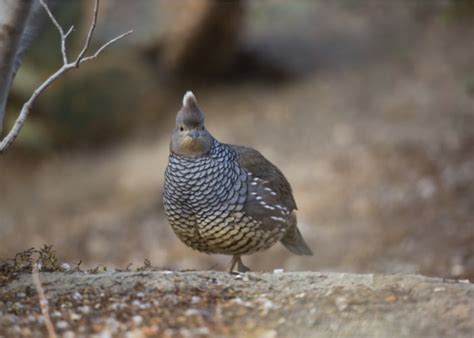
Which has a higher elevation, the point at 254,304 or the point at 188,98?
the point at 188,98

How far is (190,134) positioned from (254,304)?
202cm

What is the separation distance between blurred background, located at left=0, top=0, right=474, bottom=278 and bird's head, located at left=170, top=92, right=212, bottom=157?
433 centimetres

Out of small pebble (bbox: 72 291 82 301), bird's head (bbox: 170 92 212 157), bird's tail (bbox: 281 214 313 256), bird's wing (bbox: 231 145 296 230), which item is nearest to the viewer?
small pebble (bbox: 72 291 82 301)

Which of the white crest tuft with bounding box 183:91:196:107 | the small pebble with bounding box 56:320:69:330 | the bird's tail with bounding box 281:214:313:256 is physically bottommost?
the small pebble with bounding box 56:320:69:330

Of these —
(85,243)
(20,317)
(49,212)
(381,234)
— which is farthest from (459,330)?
(49,212)

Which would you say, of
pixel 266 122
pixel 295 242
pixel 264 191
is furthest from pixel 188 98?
pixel 266 122

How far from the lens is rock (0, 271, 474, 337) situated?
14.8 ft

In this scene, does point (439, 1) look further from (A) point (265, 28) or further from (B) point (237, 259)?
(B) point (237, 259)

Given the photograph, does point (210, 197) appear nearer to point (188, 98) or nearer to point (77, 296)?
point (188, 98)

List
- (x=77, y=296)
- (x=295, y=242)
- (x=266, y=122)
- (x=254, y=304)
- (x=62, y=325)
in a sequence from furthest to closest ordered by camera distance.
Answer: (x=266, y=122)
(x=295, y=242)
(x=77, y=296)
(x=254, y=304)
(x=62, y=325)

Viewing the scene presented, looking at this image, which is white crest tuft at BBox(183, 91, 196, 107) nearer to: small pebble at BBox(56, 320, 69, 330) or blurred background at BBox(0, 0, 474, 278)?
small pebble at BBox(56, 320, 69, 330)

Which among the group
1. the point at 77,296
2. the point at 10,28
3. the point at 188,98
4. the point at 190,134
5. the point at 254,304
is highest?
the point at 188,98

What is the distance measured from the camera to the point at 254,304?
4871 millimetres

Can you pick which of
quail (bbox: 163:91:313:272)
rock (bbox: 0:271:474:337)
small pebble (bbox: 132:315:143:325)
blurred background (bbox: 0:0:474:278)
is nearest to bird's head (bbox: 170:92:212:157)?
quail (bbox: 163:91:313:272)
